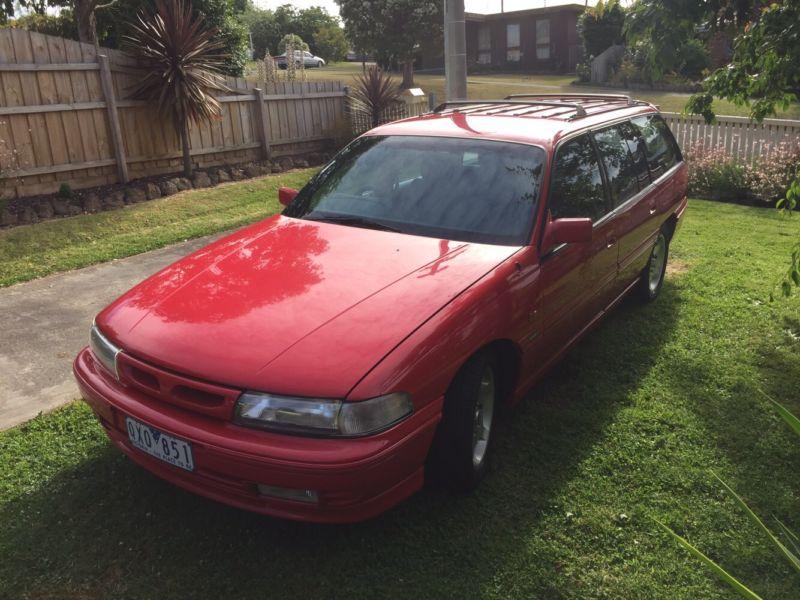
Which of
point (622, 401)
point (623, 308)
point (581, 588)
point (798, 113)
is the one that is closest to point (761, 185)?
point (623, 308)

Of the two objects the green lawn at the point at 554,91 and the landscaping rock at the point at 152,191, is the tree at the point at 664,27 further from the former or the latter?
the green lawn at the point at 554,91

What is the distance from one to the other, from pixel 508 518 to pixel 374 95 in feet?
36.1

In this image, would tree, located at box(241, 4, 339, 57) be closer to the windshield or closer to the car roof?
the car roof

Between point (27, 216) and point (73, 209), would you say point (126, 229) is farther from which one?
point (27, 216)

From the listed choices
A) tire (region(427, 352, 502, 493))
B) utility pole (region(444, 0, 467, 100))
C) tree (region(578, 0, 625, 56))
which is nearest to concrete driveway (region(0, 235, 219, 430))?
tire (region(427, 352, 502, 493))

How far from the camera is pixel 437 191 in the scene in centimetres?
377

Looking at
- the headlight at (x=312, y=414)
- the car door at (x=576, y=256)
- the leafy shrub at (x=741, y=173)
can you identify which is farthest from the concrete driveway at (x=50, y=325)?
the leafy shrub at (x=741, y=173)

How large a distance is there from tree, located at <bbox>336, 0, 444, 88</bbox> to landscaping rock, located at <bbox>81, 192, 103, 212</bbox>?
59.6 feet

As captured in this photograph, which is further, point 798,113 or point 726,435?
point 798,113

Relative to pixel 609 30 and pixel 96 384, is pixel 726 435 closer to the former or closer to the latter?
pixel 96 384

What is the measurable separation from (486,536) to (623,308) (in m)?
3.30

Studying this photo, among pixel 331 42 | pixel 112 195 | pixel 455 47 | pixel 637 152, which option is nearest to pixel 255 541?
pixel 637 152

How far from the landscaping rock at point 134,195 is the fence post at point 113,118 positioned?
40cm

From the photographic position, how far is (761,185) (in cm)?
977
